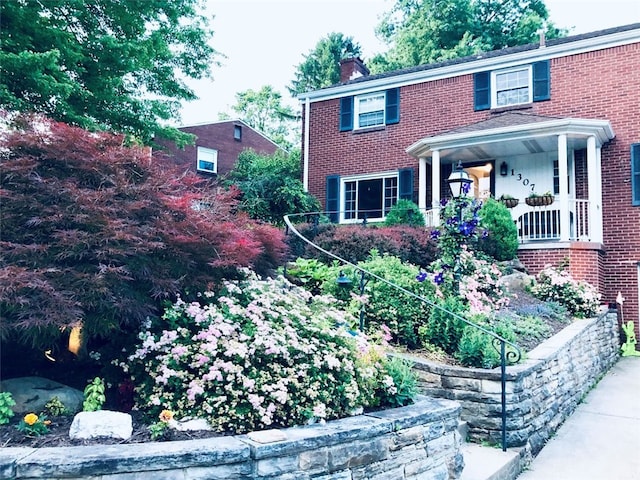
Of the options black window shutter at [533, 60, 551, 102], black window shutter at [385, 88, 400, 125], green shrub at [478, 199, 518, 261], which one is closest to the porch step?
green shrub at [478, 199, 518, 261]

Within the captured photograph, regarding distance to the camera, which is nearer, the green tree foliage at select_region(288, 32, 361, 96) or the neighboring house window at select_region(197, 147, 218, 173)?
the neighboring house window at select_region(197, 147, 218, 173)

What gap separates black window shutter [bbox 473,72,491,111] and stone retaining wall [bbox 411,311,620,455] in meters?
8.02

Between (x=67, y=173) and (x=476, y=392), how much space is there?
145 inches

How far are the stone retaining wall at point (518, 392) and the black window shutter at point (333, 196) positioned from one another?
8599mm

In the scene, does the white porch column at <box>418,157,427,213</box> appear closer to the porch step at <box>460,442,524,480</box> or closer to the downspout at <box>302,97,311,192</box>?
the downspout at <box>302,97,311,192</box>

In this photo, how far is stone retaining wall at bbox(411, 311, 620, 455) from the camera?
428 centimetres

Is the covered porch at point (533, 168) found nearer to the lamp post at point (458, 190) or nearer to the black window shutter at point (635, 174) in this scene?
the black window shutter at point (635, 174)

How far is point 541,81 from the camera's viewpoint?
11.8 metres

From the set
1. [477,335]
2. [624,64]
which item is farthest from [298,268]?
[624,64]

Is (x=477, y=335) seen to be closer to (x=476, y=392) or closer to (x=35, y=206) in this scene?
(x=476, y=392)

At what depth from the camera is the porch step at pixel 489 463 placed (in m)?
3.73

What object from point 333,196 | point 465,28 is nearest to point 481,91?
point 333,196

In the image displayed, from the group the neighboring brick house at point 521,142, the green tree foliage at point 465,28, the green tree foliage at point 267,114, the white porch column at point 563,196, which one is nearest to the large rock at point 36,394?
the neighboring brick house at point 521,142

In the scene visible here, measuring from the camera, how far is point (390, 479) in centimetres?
307
